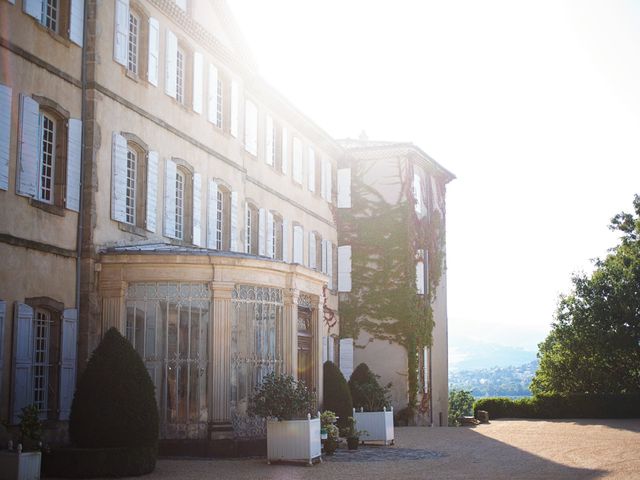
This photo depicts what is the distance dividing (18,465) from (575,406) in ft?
87.9

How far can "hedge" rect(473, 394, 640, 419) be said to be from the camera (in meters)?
35.3

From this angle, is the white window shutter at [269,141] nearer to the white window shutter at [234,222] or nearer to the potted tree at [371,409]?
the white window shutter at [234,222]

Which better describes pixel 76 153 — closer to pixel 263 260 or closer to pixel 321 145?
pixel 263 260

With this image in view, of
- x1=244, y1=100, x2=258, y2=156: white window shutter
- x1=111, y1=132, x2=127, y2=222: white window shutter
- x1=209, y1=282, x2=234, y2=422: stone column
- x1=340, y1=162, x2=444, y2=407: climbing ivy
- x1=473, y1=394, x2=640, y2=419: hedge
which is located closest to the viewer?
x1=209, y1=282, x2=234, y2=422: stone column

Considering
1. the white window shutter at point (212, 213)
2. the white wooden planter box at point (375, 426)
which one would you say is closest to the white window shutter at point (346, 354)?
the white wooden planter box at point (375, 426)

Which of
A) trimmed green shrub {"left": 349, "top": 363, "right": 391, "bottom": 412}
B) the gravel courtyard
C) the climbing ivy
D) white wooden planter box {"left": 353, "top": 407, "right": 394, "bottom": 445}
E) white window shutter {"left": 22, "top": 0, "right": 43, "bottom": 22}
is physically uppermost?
white window shutter {"left": 22, "top": 0, "right": 43, "bottom": 22}

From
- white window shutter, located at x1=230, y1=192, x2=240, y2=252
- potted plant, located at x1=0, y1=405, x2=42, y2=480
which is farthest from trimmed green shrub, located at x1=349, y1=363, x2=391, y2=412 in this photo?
potted plant, located at x1=0, y1=405, x2=42, y2=480

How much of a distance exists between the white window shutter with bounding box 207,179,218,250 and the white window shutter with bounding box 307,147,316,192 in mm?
8414

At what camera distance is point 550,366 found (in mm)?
41531

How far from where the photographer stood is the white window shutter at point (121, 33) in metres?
18.4

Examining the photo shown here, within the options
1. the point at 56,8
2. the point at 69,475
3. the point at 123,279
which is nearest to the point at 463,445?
the point at 123,279

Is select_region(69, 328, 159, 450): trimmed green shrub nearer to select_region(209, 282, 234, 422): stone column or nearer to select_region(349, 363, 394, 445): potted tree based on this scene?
select_region(209, 282, 234, 422): stone column

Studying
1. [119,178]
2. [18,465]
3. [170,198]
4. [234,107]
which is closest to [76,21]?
[119,178]

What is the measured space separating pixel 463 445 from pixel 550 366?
20773 millimetres
